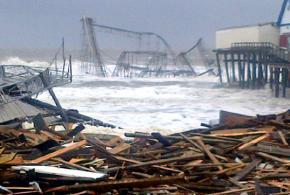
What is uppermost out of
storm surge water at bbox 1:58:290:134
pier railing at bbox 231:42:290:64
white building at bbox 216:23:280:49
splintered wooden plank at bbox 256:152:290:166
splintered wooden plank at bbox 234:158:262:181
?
white building at bbox 216:23:280:49

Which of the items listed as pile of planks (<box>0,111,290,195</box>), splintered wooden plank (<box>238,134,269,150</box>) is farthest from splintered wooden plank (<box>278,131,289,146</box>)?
splintered wooden plank (<box>238,134,269,150</box>)

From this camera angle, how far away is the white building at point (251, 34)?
1980 inches

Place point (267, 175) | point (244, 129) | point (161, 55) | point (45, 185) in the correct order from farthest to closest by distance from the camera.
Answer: point (161, 55)
point (244, 129)
point (267, 175)
point (45, 185)

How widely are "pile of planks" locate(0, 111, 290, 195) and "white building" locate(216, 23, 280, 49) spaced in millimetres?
41110

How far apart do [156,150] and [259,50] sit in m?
42.3

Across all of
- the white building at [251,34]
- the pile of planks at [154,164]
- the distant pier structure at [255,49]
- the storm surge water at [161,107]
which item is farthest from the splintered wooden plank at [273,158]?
the white building at [251,34]

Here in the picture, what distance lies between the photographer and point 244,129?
10602 mm

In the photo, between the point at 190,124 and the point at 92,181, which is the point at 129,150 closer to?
the point at 92,181

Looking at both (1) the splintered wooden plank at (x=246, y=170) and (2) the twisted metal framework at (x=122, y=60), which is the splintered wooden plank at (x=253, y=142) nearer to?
(1) the splintered wooden plank at (x=246, y=170)

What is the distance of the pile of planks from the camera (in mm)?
7422

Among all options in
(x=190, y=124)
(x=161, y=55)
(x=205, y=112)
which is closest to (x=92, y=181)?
(x=190, y=124)

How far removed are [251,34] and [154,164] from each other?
149 ft

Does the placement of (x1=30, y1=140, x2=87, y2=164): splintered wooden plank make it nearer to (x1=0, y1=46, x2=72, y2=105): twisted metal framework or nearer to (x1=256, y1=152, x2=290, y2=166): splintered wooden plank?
(x1=256, y1=152, x2=290, y2=166): splintered wooden plank

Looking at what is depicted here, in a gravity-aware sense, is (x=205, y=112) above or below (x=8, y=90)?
below
